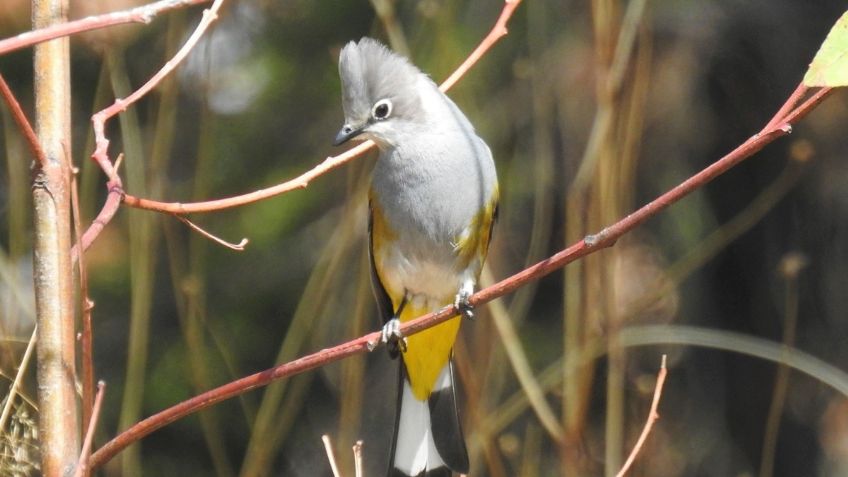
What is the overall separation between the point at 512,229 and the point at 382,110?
1.26 metres

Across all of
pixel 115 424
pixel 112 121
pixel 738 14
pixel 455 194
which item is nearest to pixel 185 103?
pixel 112 121

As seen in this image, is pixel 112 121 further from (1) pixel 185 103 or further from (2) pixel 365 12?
(2) pixel 365 12

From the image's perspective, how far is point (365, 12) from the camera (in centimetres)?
395

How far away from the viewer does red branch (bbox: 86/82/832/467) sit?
1210 mm

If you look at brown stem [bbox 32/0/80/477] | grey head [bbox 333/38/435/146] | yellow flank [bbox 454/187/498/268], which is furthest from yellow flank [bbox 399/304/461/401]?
brown stem [bbox 32/0/80/477]

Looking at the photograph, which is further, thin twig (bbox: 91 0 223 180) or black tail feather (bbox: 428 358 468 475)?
black tail feather (bbox: 428 358 468 475)

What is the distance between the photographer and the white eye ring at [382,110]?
263 cm

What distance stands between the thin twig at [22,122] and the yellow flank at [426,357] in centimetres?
179

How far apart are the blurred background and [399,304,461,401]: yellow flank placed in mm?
288

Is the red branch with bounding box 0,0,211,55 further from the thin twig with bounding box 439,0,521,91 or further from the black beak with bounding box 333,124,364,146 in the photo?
the black beak with bounding box 333,124,364,146

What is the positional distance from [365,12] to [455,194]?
4.65ft

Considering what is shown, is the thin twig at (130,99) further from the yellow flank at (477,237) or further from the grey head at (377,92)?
the yellow flank at (477,237)

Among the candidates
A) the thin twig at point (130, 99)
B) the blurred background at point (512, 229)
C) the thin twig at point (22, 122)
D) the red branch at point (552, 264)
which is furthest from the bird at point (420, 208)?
the thin twig at point (22, 122)

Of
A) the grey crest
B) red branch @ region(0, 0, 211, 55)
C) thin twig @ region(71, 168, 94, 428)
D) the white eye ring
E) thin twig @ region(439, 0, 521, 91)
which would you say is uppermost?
the grey crest
